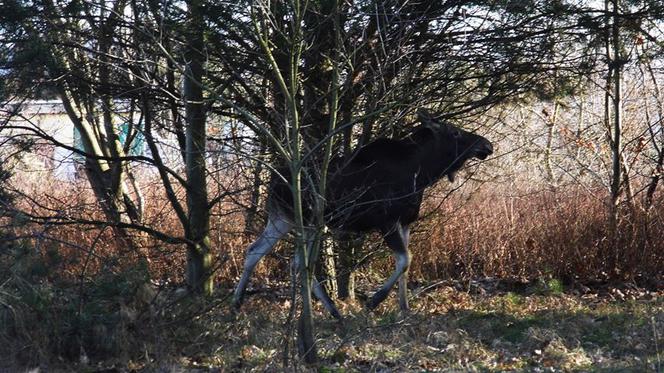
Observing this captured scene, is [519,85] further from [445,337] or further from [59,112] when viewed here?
[59,112]

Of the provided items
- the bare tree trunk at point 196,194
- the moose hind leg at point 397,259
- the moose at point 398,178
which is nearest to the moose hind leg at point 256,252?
the moose at point 398,178

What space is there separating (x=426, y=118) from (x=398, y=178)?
85cm

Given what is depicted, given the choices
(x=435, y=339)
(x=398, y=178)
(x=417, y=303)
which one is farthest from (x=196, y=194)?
(x=435, y=339)

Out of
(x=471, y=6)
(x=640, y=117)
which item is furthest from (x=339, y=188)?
(x=640, y=117)

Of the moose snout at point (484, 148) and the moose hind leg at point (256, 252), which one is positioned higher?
the moose snout at point (484, 148)

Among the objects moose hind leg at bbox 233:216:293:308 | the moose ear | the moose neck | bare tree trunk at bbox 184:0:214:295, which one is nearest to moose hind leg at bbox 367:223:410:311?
the moose neck

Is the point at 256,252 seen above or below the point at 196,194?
below

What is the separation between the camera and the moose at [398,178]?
10219 mm

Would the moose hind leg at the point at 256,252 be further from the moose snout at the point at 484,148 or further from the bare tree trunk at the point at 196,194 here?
the moose snout at the point at 484,148

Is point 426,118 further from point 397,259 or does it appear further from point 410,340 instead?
point 410,340

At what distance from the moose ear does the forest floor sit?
2.13m

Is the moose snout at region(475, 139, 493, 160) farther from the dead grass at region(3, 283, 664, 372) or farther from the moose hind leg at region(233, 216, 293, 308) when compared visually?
the moose hind leg at region(233, 216, 293, 308)

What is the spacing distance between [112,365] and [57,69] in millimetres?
3368

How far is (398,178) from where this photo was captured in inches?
419
